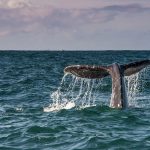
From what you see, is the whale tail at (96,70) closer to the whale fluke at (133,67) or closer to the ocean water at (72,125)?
the whale fluke at (133,67)

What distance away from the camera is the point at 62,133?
12953mm

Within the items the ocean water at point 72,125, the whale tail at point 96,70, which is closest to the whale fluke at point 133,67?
the whale tail at point 96,70

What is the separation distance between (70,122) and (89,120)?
56cm

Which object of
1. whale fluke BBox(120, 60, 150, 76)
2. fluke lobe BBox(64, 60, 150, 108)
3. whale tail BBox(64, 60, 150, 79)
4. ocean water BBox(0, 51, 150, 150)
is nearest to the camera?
ocean water BBox(0, 51, 150, 150)

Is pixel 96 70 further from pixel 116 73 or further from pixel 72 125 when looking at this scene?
pixel 72 125

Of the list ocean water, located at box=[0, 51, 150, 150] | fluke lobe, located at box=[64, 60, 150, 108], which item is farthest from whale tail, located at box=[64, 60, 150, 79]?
ocean water, located at box=[0, 51, 150, 150]

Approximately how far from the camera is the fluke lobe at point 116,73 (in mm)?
15018

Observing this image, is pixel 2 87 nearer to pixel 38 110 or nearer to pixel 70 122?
pixel 38 110

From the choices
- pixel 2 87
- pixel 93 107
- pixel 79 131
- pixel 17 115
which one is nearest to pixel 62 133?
pixel 79 131

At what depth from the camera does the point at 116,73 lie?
15.4 metres

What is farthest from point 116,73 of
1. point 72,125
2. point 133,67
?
point 72,125

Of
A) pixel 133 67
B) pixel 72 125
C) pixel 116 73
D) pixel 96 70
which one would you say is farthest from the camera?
pixel 96 70

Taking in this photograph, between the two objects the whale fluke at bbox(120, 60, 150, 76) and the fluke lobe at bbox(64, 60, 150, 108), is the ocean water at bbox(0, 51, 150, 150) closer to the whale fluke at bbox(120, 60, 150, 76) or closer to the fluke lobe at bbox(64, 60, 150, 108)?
the fluke lobe at bbox(64, 60, 150, 108)

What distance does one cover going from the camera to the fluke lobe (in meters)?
15.0
